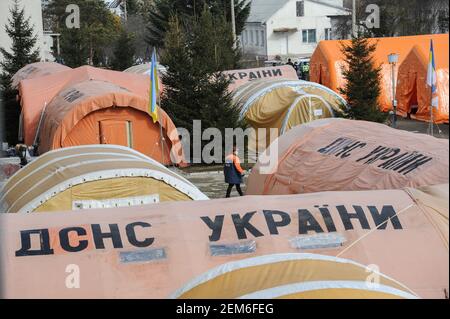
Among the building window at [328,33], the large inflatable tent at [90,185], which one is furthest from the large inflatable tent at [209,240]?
the building window at [328,33]

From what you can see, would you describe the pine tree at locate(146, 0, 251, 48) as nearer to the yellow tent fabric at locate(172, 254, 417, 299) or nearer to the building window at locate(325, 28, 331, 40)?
the building window at locate(325, 28, 331, 40)

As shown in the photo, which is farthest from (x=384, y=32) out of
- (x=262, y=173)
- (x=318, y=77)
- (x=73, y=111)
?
(x=262, y=173)

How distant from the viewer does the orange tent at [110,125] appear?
22375 millimetres

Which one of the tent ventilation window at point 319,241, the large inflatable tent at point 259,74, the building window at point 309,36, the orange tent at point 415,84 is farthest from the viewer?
the building window at point 309,36

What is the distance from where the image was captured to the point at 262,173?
15.9 m

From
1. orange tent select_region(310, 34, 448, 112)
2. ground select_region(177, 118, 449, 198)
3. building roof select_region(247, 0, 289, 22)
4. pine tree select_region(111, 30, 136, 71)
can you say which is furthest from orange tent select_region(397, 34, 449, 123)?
building roof select_region(247, 0, 289, 22)

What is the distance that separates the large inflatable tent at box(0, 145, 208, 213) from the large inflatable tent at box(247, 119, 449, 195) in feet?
7.23

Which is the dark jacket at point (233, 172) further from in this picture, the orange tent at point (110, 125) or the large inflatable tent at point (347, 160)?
the orange tent at point (110, 125)

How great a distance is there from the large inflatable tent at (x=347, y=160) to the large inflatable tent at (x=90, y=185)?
7.23 feet

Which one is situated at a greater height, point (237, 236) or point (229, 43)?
point (229, 43)

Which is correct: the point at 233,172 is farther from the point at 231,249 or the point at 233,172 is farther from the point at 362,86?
the point at 231,249

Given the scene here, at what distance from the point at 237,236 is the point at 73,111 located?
1440cm

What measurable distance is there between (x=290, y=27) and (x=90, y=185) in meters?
47.9
